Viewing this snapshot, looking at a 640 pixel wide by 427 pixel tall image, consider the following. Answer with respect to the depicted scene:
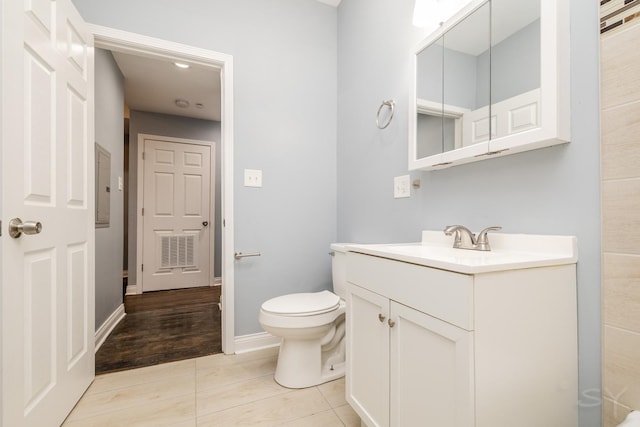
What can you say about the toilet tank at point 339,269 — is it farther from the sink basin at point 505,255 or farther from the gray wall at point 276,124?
the sink basin at point 505,255

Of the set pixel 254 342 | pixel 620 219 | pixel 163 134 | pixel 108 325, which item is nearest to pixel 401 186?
pixel 620 219

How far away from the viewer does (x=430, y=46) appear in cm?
139

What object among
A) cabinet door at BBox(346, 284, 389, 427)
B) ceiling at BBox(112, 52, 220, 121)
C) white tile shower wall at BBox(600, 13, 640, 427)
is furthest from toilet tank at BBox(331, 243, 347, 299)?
ceiling at BBox(112, 52, 220, 121)

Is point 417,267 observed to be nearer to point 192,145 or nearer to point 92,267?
point 92,267

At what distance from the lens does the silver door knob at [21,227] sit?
986 mm

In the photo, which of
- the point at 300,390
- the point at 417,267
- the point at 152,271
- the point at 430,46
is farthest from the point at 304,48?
the point at 152,271

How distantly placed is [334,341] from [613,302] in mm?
1309

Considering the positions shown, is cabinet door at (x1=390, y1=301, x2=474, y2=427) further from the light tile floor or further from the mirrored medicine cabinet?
the mirrored medicine cabinet

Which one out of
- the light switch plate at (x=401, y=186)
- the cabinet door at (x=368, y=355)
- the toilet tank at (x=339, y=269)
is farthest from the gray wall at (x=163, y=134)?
the cabinet door at (x=368, y=355)

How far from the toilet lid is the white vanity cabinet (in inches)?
22.3

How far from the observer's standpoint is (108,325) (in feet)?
7.78

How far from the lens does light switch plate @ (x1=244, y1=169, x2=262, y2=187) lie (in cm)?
207

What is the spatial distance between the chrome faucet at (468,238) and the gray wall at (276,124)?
1.07m

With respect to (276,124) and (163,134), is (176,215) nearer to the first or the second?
(163,134)
